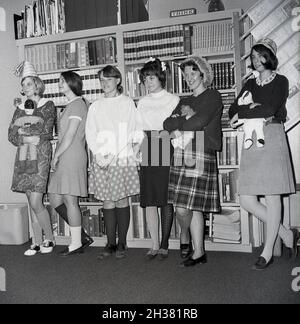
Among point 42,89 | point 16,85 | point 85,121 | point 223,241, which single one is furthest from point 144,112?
point 16,85

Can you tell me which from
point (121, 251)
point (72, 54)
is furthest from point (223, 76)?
point (121, 251)

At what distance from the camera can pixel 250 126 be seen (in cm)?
268

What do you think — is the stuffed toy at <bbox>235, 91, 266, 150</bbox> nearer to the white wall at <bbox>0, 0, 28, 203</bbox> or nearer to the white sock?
Answer: the white sock

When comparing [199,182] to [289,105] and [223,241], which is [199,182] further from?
[289,105]

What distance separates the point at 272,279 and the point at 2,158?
119 inches

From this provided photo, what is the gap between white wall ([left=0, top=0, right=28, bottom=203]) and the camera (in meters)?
4.12

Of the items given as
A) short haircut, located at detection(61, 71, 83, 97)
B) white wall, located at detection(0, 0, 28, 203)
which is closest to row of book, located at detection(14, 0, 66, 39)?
white wall, located at detection(0, 0, 28, 203)

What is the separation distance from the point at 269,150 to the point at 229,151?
63 cm

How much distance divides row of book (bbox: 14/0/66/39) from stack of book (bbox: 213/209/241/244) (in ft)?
7.32

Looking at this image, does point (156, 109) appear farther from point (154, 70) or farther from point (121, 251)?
point (121, 251)

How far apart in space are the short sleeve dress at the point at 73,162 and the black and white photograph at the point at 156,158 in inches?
0.4

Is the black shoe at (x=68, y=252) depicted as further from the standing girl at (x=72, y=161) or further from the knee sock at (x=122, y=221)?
the knee sock at (x=122, y=221)

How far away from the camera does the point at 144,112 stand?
3.03 metres
